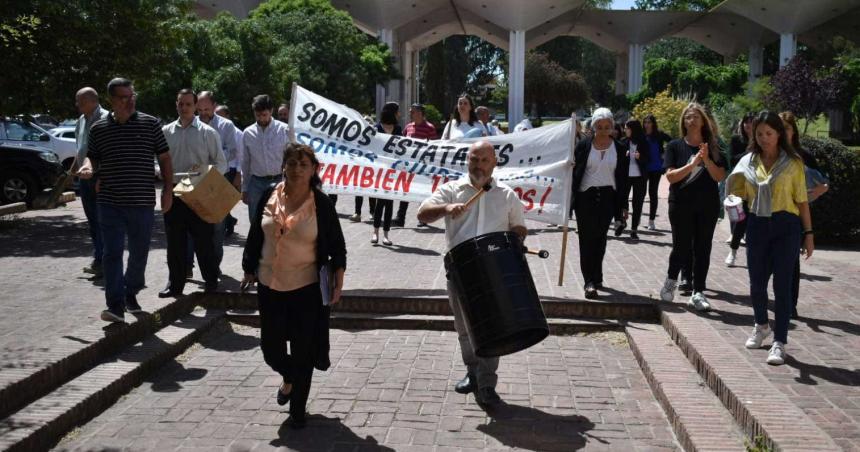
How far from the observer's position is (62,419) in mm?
5586

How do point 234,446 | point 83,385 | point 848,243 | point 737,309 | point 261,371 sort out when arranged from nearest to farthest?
point 234,446
point 83,385
point 261,371
point 737,309
point 848,243

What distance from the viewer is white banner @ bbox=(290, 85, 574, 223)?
8828 millimetres

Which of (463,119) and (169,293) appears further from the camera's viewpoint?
(463,119)

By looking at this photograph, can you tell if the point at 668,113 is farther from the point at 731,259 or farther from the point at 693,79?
the point at 731,259

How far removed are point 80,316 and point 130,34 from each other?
774 centimetres

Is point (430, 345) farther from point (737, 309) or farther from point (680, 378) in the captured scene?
point (737, 309)

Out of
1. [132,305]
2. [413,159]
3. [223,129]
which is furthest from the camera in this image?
[223,129]

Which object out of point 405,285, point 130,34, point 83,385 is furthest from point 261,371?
point 130,34

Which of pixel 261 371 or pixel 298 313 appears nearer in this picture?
pixel 298 313

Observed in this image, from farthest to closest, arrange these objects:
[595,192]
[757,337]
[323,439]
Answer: [595,192]
[757,337]
[323,439]

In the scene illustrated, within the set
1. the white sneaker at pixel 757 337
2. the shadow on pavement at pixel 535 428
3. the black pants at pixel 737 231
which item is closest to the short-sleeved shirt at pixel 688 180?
the white sneaker at pixel 757 337

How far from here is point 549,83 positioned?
245 feet

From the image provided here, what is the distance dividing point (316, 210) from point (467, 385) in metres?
1.68

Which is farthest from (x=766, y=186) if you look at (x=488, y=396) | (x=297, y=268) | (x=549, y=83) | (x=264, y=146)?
(x=549, y=83)
